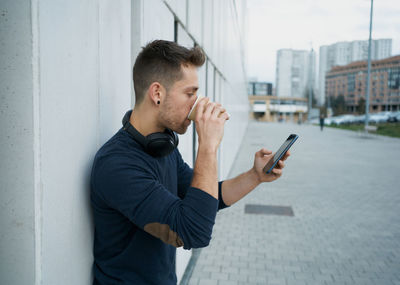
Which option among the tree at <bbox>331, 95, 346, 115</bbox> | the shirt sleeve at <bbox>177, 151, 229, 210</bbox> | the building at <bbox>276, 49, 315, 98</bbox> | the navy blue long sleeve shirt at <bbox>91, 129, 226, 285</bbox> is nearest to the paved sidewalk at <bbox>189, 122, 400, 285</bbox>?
the shirt sleeve at <bbox>177, 151, 229, 210</bbox>

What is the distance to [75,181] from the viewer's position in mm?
1578

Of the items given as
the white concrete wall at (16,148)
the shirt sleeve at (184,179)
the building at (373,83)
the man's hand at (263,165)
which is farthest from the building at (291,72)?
the white concrete wall at (16,148)

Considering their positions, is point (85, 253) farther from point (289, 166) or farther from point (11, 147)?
point (289, 166)

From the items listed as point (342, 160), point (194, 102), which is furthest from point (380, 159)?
point (194, 102)

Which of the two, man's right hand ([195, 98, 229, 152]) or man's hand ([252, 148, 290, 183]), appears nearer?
man's right hand ([195, 98, 229, 152])

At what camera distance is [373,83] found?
136875 millimetres

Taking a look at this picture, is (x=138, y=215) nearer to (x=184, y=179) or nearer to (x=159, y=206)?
(x=159, y=206)

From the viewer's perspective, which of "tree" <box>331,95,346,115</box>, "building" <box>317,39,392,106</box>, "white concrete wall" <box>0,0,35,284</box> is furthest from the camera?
"building" <box>317,39,392,106</box>

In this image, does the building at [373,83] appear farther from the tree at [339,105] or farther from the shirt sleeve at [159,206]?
the shirt sleeve at [159,206]

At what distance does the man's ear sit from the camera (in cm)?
168

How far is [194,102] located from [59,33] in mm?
655

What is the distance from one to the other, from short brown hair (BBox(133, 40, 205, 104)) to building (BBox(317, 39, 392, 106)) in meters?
132

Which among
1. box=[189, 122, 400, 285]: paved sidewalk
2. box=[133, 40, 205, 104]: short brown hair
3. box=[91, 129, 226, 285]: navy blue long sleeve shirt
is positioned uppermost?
box=[133, 40, 205, 104]: short brown hair

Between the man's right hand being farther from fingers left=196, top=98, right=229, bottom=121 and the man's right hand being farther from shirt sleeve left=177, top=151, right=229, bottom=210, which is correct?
shirt sleeve left=177, top=151, right=229, bottom=210
